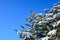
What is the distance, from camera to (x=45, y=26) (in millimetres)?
19672

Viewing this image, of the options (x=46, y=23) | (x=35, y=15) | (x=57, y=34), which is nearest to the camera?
(x=57, y=34)

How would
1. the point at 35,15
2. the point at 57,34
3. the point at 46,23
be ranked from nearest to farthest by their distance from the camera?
1. the point at 57,34
2. the point at 46,23
3. the point at 35,15

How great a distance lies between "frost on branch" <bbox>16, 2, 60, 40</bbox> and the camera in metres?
18.2

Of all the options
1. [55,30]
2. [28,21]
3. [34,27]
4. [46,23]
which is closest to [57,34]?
[55,30]

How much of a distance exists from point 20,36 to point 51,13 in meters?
3.69

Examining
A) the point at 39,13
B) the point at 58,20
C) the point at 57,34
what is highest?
the point at 39,13

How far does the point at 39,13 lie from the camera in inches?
805

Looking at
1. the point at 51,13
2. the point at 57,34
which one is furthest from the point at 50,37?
the point at 51,13

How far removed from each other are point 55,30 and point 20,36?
407cm

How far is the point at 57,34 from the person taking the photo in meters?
17.8

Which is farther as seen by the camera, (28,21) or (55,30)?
(28,21)

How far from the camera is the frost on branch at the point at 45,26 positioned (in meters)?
18.2

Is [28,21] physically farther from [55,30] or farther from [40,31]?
[55,30]

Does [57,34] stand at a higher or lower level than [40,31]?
lower
